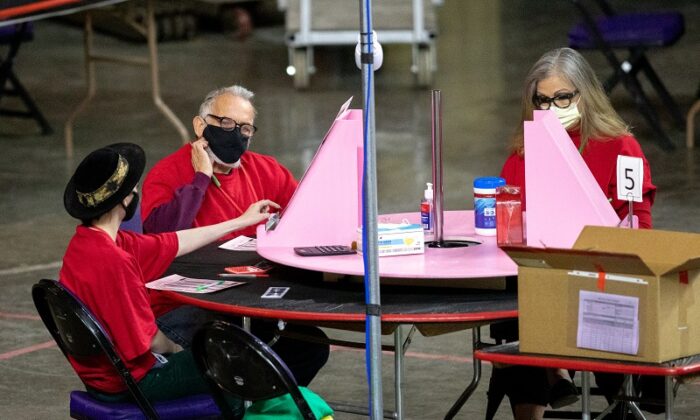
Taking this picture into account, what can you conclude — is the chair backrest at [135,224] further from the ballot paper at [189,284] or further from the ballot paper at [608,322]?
the ballot paper at [608,322]

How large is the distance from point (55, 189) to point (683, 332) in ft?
22.3

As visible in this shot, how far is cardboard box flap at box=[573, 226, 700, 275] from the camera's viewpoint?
316 cm

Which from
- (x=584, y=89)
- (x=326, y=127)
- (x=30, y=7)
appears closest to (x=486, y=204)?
(x=584, y=89)

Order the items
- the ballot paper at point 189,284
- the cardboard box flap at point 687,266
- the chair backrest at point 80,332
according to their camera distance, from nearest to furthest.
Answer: the cardboard box flap at point 687,266 < the chair backrest at point 80,332 < the ballot paper at point 189,284

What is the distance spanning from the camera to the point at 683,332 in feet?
10.7

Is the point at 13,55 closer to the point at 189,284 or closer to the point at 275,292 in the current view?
the point at 189,284

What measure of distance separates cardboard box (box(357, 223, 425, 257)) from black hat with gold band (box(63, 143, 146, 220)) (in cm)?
72

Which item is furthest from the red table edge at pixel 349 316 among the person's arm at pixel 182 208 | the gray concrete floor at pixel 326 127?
the gray concrete floor at pixel 326 127

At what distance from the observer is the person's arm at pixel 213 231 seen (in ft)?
13.8

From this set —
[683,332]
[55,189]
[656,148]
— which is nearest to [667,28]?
[656,148]

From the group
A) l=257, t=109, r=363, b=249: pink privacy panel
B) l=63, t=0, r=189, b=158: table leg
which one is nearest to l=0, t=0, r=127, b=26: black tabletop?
l=63, t=0, r=189, b=158: table leg

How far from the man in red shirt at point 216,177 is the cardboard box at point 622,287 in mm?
1310

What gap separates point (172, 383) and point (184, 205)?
3.10ft

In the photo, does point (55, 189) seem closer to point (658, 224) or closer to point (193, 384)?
point (658, 224)
